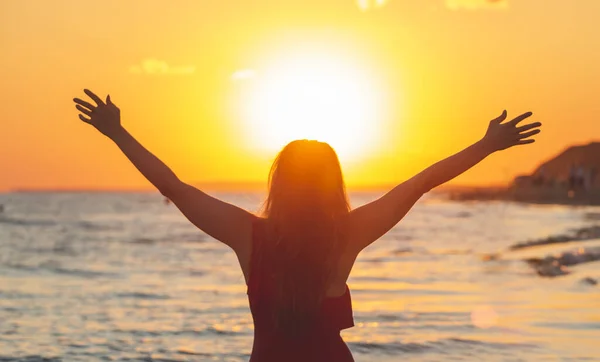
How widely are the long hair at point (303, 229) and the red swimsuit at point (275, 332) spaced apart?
0.04 meters

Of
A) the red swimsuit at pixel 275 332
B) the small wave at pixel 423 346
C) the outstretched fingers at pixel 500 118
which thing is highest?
the outstretched fingers at pixel 500 118

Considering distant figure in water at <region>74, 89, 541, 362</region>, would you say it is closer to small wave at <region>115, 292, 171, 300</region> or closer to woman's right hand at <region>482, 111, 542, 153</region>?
woman's right hand at <region>482, 111, 542, 153</region>

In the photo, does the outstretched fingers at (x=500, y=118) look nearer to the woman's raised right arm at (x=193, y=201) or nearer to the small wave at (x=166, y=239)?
the woman's raised right arm at (x=193, y=201)

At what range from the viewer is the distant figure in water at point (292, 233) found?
325cm

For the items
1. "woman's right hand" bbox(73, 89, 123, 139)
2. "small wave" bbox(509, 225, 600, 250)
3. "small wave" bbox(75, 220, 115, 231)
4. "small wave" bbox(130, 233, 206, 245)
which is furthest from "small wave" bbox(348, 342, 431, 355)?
"small wave" bbox(75, 220, 115, 231)

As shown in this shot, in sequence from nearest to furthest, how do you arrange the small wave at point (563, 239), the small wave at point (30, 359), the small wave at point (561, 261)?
1. the small wave at point (30, 359)
2. the small wave at point (561, 261)
3. the small wave at point (563, 239)

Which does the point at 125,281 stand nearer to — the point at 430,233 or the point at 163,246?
the point at 163,246

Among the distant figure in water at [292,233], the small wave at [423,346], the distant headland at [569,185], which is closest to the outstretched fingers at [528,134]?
the distant figure in water at [292,233]

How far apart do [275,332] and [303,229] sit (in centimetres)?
45

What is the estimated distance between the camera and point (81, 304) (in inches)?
520

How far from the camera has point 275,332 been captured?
3.32 m

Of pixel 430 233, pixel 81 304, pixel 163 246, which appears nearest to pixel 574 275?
pixel 81 304

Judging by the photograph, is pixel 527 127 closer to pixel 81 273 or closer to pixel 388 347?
pixel 388 347

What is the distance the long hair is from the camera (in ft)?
10.6
